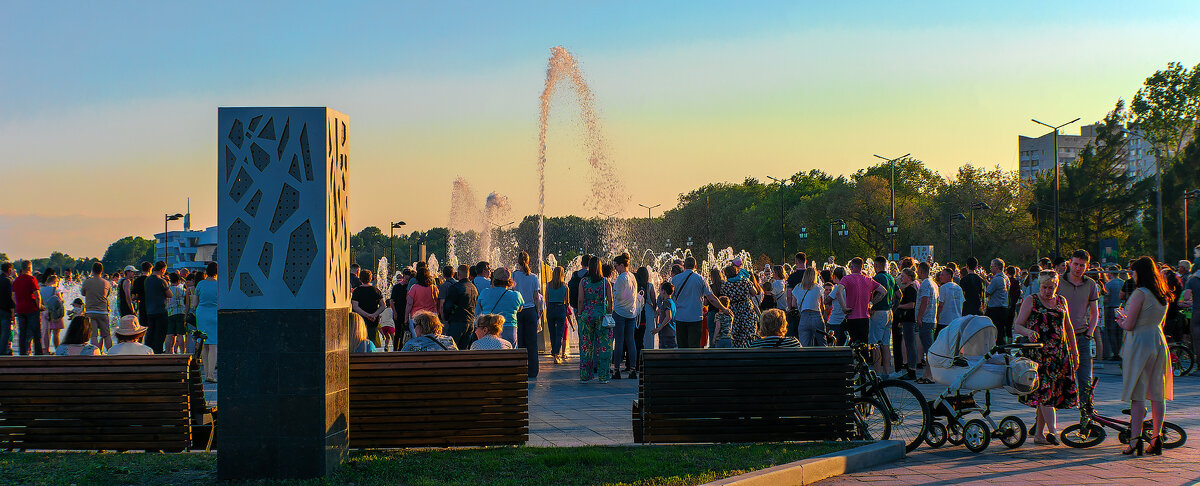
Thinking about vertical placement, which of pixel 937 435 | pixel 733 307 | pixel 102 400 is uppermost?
pixel 733 307

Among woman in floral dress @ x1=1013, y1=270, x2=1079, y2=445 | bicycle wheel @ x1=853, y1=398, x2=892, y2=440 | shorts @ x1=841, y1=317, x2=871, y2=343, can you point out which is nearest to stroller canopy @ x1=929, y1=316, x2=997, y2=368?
woman in floral dress @ x1=1013, y1=270, x2=1079, y2=445

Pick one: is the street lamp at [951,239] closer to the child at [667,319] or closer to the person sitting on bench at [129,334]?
the child at [667,319]

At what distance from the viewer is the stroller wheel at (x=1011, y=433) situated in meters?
8.99

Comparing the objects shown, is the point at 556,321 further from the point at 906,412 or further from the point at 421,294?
the point at 906,412

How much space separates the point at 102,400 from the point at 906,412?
21.7ft

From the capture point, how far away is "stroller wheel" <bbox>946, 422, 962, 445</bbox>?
9.07 metres

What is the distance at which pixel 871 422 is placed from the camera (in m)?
8.94

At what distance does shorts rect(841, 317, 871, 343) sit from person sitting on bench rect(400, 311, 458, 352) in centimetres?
658

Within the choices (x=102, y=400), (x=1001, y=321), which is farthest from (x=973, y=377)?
(x=1001, y=321)

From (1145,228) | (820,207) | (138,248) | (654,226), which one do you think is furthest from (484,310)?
(138,248)

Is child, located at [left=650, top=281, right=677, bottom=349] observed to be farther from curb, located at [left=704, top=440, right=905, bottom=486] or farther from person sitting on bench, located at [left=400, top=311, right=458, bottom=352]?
curb, located at [left=704, top=440, right=905, bottom=486]

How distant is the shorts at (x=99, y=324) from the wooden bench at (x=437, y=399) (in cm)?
1218

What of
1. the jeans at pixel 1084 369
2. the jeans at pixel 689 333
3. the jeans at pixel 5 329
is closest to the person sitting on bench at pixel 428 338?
the jeans at pixel 689 333

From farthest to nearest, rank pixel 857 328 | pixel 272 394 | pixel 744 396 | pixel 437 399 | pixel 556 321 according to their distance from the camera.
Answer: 1. pixel 556 321
2. pixel 857 328
3. pixel 744 396
4. pixel 437 399
5. pixel 272 394
